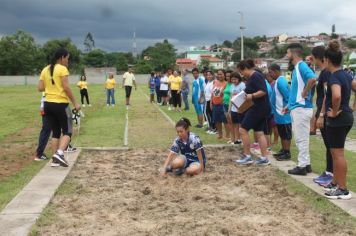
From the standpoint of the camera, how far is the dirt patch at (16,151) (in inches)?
341

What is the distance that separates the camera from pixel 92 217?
18.1ft

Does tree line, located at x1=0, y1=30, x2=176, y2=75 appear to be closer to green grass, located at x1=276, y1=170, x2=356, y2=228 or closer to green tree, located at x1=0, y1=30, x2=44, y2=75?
green tree, located at x1=0, y1=30, x2=44, y2=75

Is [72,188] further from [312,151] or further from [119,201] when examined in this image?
[312,151]

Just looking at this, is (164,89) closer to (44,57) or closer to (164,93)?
(164,93)

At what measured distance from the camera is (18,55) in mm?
86312

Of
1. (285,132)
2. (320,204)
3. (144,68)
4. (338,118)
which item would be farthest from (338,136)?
(144,68)

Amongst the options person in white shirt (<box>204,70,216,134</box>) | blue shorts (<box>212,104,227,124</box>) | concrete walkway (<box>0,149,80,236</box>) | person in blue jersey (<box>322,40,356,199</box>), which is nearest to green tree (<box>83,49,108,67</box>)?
person in white shirt (<box>204,70,216,134</box>)

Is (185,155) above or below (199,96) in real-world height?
below

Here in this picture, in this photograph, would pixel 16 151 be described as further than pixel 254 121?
Yes

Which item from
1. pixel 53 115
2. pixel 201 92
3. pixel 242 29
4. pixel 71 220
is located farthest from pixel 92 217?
pixel 242 29

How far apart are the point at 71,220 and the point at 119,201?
0.91 meters

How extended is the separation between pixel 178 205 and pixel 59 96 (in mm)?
3431

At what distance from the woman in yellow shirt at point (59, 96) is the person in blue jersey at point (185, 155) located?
6.11 ft

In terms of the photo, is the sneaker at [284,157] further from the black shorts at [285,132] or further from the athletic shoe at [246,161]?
the athletic shoe at [246,161]
